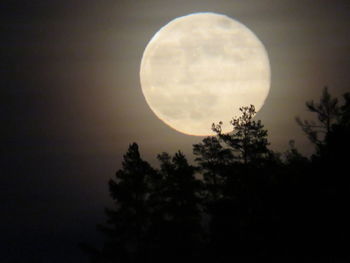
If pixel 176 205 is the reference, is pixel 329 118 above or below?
above

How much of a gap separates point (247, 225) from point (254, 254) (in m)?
2.92

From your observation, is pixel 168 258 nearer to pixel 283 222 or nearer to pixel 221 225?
pixel 221 225

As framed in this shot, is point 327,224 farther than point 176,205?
No

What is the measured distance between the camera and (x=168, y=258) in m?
49.4

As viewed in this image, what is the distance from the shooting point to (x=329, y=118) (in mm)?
50031

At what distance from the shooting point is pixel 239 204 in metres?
47.1

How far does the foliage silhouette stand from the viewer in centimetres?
3928

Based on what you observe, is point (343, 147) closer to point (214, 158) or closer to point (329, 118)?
point (329, 118)

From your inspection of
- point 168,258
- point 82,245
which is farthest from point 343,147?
point 82,245

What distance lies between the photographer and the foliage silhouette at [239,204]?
39.3m

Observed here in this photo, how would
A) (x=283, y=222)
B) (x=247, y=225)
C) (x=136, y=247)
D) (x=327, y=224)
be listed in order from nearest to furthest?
1. (x=327, y=224)
2. (x=283, y=222)
3. (x=247, y=225)
4. (x=136, y=247)

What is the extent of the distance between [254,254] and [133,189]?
13.0m

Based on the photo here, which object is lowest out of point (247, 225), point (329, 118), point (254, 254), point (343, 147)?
point (254, 254)

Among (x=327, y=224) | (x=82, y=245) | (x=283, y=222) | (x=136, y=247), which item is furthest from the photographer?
→ (x=82, y=245)
